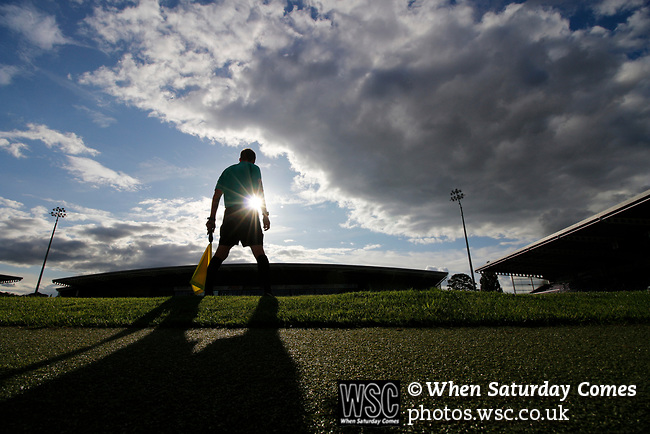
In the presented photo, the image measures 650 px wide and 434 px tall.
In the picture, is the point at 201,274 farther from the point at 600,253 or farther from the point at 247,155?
the point at 600,253

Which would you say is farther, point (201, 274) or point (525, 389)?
point (201, 274)

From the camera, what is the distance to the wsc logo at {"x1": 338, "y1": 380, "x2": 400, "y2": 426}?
133 cm

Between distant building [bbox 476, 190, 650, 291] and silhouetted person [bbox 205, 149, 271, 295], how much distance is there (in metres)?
20.2

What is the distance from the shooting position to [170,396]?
57.9 inches

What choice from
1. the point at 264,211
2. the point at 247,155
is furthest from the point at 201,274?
the point at 247,155

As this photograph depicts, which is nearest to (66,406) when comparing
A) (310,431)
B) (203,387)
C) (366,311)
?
(203,387)

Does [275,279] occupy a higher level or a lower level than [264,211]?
lower

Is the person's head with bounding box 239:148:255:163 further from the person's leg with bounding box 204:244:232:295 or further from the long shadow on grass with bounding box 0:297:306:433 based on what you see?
the long shadow on grass with bounding box 0:297:306:433

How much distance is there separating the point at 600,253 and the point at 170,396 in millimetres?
34962

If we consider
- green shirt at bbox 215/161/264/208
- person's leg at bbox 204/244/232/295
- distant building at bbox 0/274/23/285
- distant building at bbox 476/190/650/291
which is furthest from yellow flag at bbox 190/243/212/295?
distant building at bbox 0/274/23/285

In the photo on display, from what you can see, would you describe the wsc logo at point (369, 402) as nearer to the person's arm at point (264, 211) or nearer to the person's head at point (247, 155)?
the person's arm at point (264, 211)

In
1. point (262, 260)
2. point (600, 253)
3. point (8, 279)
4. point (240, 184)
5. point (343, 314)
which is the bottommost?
point (343, 314)

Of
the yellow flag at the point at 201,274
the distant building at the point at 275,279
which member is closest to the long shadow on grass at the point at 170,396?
the yellow flag at the point at 201,274

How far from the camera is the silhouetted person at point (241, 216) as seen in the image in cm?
560
